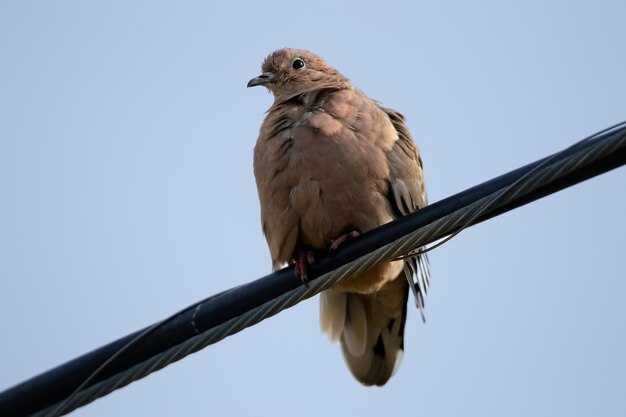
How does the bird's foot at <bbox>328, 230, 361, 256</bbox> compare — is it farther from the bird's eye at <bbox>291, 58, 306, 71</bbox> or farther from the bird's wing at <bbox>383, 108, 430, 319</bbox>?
the bird's eye at <bbox>291, 58, 306, 71</bbox>

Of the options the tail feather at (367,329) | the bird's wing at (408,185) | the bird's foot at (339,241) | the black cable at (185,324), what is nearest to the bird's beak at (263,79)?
the bird's wing at (408,185)

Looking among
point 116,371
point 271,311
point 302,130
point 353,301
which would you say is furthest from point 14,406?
point 353,301

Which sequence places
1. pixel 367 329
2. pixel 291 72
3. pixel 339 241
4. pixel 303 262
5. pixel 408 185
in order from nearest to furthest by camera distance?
pixel 303 262 → pixel 339 241 → pixel 408 185 → pixel 367 329 → pixel 291 72

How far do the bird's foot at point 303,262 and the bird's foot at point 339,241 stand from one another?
133 millimetres

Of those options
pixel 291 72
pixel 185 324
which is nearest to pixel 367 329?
pixel 291 72

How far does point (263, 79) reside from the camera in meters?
7.16

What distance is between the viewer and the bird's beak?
7.13 metres

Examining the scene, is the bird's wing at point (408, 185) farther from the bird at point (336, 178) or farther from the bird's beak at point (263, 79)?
the bird's beak at point (263, 79)

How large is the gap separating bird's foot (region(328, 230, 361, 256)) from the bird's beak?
1.87m

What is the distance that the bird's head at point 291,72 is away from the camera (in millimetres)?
6930

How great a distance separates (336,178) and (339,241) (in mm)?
377

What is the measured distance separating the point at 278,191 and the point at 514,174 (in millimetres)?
2231

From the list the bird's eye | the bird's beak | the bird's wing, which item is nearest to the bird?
the bird's wing

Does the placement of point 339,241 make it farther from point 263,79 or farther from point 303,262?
point 263,79
